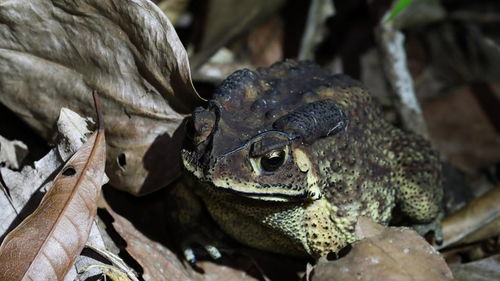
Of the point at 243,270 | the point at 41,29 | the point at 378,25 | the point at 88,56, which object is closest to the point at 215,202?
the point at 243,270

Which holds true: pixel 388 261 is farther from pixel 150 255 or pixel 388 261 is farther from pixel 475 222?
pixel 475 222

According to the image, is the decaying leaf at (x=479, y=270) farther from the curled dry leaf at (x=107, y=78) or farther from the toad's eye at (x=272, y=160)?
the curled dry leaf at (x=107, y=78)

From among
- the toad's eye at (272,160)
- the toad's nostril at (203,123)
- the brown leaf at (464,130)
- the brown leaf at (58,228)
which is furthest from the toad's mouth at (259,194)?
the brown leaf at (464,130)

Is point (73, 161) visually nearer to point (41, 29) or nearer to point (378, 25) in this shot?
point (41, 29)

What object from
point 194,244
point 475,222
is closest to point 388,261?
point 194,244

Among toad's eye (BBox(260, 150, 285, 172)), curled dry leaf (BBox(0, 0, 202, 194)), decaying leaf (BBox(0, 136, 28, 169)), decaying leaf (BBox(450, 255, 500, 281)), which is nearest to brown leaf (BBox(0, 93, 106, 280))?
curled dry leaf (BBox(0, 0, 202, 194))

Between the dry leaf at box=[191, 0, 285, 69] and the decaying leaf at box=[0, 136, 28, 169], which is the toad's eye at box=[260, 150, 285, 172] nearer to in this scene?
the decaying leaf at box=[0, 136, 28, 169]
